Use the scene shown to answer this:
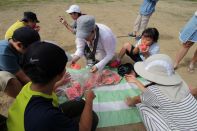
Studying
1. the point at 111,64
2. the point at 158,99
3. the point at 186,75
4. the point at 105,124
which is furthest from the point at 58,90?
the point at 186,75

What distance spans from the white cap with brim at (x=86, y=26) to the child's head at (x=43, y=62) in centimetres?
177

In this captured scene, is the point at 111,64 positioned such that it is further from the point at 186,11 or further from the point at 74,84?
the point at 186,11

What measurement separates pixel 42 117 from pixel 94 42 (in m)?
2.48

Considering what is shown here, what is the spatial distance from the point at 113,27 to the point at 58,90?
4.32 metres

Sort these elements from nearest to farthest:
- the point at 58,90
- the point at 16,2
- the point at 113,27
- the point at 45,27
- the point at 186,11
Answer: the point at 58,90 < the point at 45,27 < the point at 113,27 < the point at 16,2 < the point at 186,11

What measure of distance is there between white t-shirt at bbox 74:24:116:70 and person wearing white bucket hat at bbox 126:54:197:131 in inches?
49.2

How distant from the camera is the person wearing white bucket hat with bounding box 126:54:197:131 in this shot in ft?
9.07

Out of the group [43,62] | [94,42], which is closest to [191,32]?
[94,42]

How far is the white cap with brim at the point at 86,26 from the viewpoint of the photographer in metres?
3.59

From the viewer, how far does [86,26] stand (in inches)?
142

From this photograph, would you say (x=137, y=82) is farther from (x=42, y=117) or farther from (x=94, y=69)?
(x=42, y=117)

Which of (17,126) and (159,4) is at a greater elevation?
(17,126)

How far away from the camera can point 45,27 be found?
23.6ft

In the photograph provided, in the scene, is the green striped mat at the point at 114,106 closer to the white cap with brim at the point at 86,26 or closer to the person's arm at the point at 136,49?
the person's arm at the point at 136,49
